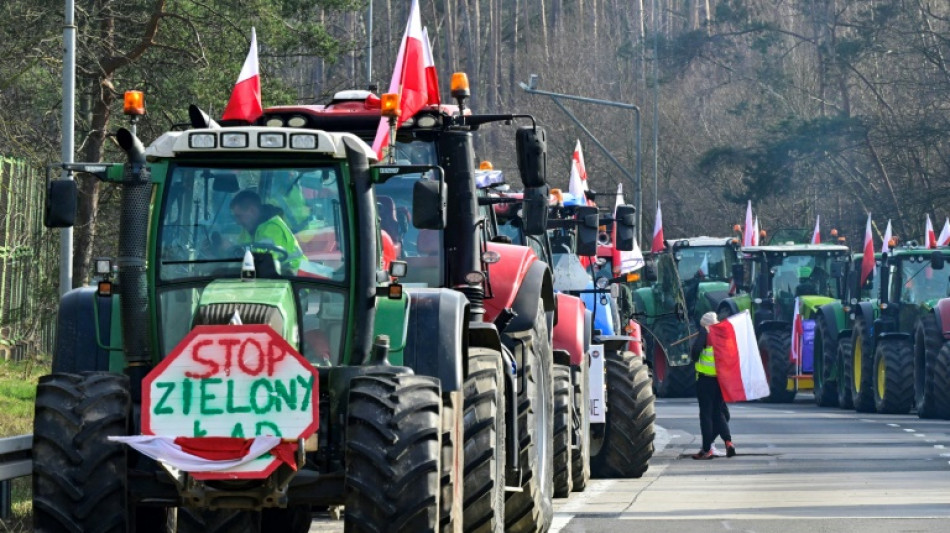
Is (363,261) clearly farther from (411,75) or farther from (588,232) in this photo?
(588,232)

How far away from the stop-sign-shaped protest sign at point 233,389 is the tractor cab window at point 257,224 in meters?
0.88

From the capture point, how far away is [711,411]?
22.0 m

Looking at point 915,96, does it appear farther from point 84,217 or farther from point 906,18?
point 84,217

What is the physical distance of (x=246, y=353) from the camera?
28.7ft

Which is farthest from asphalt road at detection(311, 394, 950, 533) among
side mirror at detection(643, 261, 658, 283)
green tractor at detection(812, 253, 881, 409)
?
green tractor at detection(812, 253, 881, 409)

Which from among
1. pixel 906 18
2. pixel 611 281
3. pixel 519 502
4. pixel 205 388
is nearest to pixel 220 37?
pixel 611 281

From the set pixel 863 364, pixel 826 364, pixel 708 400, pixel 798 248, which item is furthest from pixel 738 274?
pixel 708 400

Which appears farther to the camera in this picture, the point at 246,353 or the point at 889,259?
the point at 889,259

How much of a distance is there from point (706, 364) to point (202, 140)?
13347 millimetres

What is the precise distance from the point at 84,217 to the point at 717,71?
56.9 m

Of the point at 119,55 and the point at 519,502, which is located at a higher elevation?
the point at 119,55

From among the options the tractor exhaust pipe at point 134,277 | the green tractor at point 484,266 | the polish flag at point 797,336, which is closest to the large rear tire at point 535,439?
the green tractor at point 484,266

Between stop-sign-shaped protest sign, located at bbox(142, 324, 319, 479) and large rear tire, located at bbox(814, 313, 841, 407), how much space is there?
85.4ft

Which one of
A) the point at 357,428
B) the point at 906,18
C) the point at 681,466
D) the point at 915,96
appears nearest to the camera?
the point at 357,428
